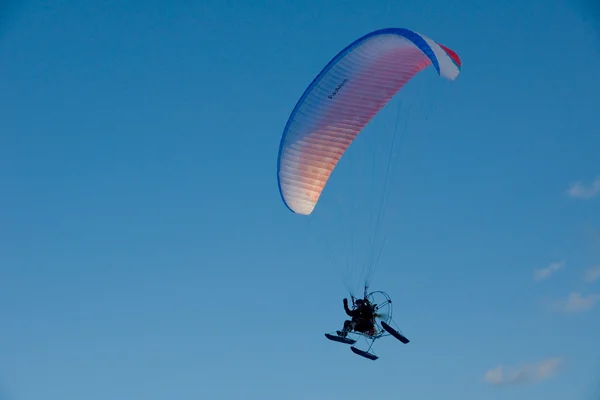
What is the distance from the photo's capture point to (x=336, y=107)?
28.2 metres

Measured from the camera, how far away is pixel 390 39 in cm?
2631

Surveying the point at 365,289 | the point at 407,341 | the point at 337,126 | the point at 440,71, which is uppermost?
the point at 337,126

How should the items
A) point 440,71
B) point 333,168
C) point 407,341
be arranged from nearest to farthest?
1. point 440,71
2. point 407,341
3. point 333,168

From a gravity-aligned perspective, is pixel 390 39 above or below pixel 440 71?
above

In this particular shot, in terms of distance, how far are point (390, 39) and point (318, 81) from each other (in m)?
2.57

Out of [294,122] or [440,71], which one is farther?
[294,122]

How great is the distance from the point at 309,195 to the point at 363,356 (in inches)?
209

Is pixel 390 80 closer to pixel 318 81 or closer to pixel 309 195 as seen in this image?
pixel 318 81

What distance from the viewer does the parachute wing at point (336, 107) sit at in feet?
89.1

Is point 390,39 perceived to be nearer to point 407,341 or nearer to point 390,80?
point 390,80

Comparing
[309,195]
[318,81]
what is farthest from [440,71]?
[309,195]

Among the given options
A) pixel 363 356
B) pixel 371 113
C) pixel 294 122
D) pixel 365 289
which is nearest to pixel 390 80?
pixel 371 113

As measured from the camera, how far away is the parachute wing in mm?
27172

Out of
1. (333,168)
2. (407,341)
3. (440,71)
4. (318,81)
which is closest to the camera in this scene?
(440,71)
